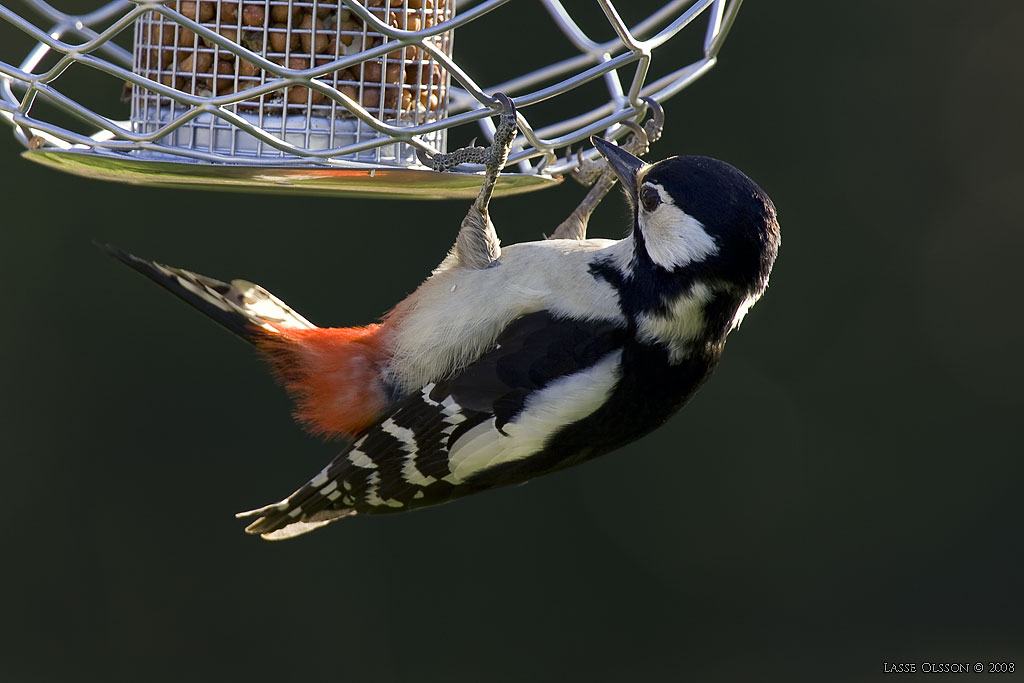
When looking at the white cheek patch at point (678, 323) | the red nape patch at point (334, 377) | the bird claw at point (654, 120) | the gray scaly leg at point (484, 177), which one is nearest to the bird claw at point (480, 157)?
the gray scaly leg at point (484, 177)

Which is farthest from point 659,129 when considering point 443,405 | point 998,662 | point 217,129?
point 998,662

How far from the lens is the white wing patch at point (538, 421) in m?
2.01

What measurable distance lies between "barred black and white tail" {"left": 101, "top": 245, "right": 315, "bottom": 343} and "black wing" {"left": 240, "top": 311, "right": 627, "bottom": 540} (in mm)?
296

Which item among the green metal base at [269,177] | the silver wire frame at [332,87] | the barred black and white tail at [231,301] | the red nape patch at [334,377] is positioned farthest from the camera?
the red nape patch at [334,377]

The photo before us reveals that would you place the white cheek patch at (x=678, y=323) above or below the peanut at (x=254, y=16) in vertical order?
below

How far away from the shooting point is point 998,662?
4930mm

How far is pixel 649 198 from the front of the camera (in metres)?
1.93

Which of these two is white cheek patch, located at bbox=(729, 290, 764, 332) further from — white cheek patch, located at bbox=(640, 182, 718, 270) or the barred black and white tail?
the barred black and white tail

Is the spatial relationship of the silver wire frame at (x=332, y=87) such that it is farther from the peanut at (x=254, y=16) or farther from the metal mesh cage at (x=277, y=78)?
the peanut at (x=254, y=16)

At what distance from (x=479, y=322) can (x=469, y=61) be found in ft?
9.16

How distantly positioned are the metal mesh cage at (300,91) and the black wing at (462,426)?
0.26m

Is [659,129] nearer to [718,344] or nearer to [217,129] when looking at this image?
[718,344]

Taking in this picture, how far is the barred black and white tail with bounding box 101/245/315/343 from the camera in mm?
2084

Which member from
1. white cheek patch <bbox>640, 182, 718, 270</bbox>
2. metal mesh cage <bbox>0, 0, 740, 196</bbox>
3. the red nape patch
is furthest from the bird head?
the red nape patch
